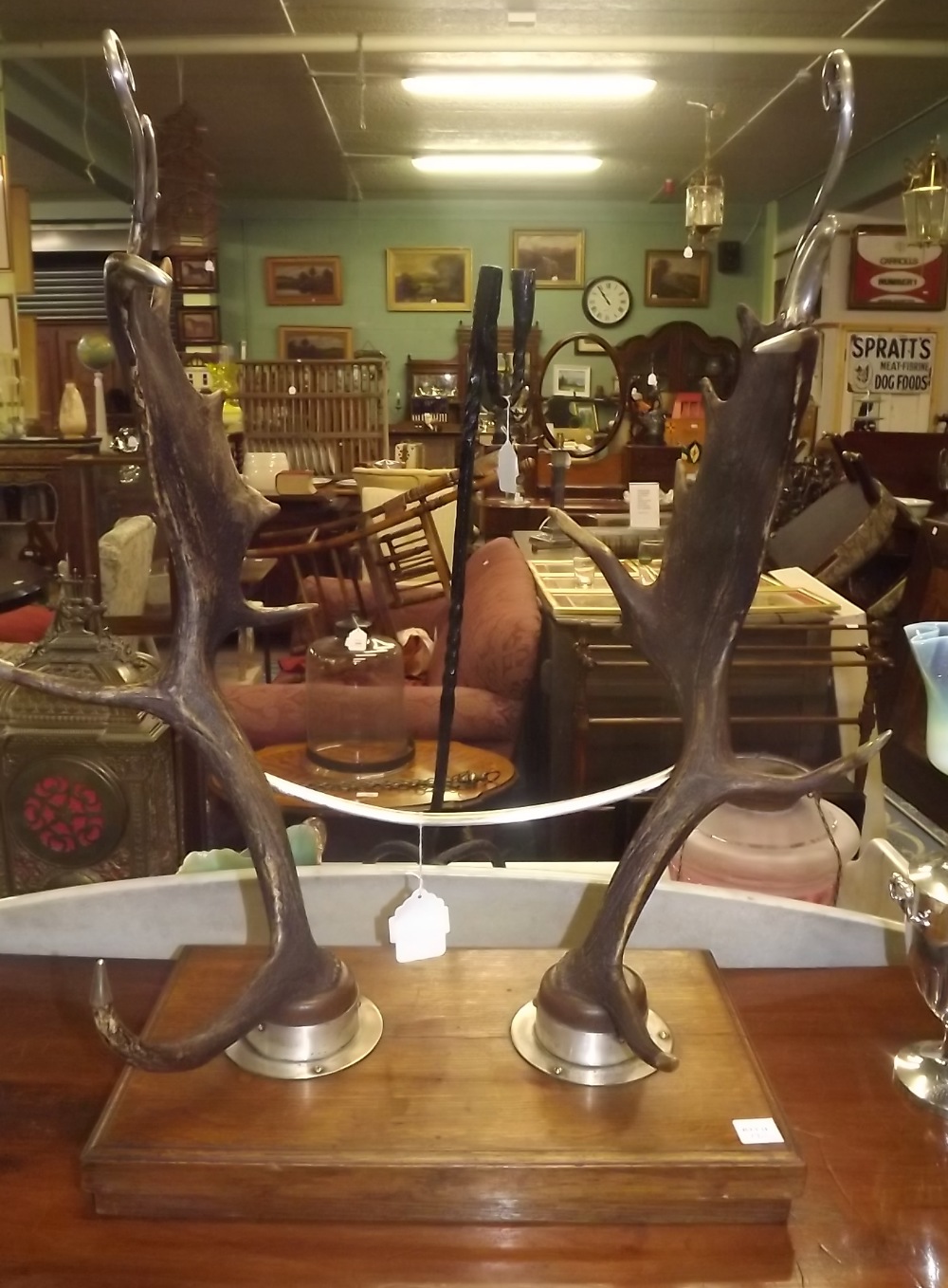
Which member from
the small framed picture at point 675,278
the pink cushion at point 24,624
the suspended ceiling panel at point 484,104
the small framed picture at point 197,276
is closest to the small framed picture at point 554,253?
the small framed picture at point 675,278

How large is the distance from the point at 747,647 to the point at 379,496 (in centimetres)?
256

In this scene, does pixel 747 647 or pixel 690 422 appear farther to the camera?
pixel 690 422

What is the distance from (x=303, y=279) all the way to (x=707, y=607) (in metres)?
8.33

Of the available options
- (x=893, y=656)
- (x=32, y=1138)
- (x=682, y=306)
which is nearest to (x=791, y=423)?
(x=32, y=1138)

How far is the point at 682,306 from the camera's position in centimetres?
855

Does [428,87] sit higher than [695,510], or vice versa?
[428,87]

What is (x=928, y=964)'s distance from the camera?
90 cm

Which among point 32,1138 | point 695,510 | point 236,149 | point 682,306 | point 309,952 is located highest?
point 236,149

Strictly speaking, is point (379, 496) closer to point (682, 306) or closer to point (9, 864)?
point (9, 864)

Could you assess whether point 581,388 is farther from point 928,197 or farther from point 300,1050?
point 300,1050

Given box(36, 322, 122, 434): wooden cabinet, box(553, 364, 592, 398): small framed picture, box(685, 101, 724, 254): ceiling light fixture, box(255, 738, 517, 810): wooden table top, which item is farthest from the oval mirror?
box(255, 738, 517, 810): wooden table top

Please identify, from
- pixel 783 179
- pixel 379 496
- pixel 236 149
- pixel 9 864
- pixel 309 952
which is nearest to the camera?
pixel 309 952

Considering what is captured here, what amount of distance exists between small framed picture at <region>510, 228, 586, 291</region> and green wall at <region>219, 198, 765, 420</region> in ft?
0.21

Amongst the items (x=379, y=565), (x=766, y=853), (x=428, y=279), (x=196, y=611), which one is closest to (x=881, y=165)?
(x=428, y=279)
